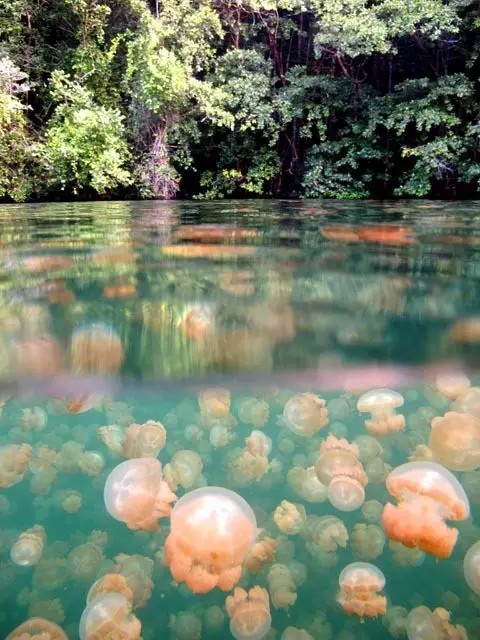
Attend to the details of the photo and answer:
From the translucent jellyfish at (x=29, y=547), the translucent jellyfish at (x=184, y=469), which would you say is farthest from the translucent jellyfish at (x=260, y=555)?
the translucent jellyfish at (x=29, y=547)

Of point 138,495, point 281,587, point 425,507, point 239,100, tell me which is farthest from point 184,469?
point 239,100

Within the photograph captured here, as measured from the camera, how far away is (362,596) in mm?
468

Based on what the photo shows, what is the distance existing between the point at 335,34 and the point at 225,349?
22.2ft

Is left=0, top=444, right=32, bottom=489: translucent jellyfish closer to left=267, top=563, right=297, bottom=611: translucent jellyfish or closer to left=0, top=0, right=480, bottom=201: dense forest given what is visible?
left=267, top=563, right=297, bottom=611: translucent jellyfish

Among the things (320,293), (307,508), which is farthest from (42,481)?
(320,293)

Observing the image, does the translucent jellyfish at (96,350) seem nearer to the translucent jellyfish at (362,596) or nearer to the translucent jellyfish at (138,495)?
the translucent jellyfish at (138,495)

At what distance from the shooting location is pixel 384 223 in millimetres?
3213

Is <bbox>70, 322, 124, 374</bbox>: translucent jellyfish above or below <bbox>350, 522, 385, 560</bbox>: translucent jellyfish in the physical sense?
above

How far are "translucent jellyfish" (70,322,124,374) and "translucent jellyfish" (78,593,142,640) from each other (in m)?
0.37

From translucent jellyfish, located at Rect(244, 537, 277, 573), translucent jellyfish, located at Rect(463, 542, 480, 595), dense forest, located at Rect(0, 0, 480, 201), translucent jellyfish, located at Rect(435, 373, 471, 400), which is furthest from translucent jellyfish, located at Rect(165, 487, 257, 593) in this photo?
dense forest, located at Rect(0, 0, 480, 201)

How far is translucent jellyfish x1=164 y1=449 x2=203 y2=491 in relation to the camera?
1.90ft

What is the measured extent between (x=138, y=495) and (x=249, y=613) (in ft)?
0.58

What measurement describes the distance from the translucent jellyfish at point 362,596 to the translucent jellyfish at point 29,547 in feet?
1.06

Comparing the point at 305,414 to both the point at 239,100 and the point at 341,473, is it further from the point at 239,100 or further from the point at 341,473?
the point at 239,100
